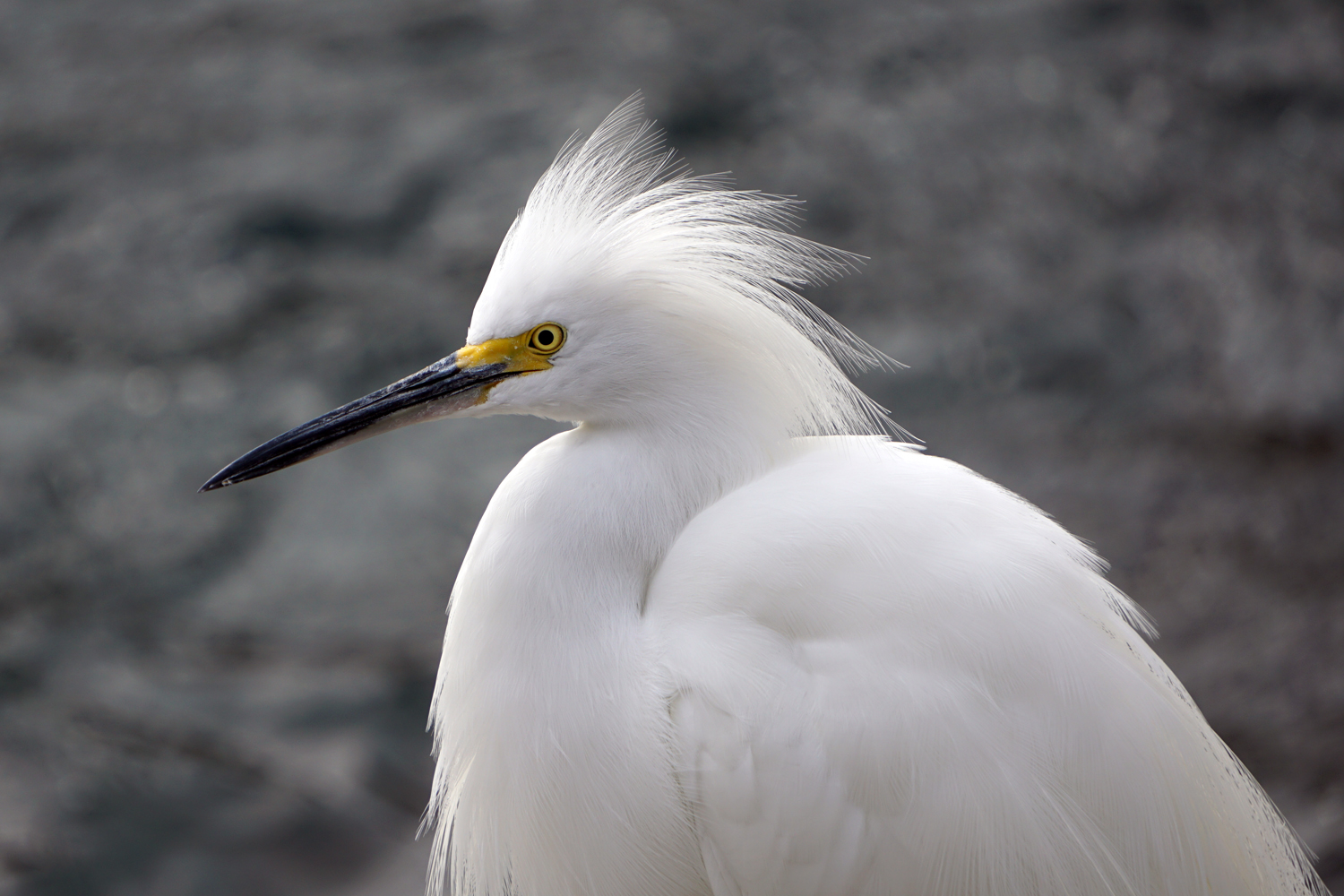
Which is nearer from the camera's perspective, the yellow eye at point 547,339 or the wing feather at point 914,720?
the wing feather at point 914,720

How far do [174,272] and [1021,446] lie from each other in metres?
2.96

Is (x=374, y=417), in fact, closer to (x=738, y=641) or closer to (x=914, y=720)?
(x=738, y=641)

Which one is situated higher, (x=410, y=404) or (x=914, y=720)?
(x=410, y=404)

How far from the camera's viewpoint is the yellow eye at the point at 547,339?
1578mm

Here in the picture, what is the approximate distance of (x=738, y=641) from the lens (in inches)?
59.3

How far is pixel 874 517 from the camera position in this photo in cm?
159

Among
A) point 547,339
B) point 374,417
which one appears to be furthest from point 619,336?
point 374,417

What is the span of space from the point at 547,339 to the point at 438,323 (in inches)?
103

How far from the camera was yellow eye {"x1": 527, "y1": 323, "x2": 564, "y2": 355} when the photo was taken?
1578 millimetres

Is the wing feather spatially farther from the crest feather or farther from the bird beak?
the bird beak

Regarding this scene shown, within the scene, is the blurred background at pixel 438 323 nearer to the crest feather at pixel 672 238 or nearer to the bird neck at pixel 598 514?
the bird neck at pixel 598 514

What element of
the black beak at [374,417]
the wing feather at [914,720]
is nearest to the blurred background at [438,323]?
the wing feather at [914,720]

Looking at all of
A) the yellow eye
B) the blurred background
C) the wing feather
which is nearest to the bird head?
the yellow eye

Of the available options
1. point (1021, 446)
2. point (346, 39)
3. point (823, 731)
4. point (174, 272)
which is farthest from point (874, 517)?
point (346, 39)
